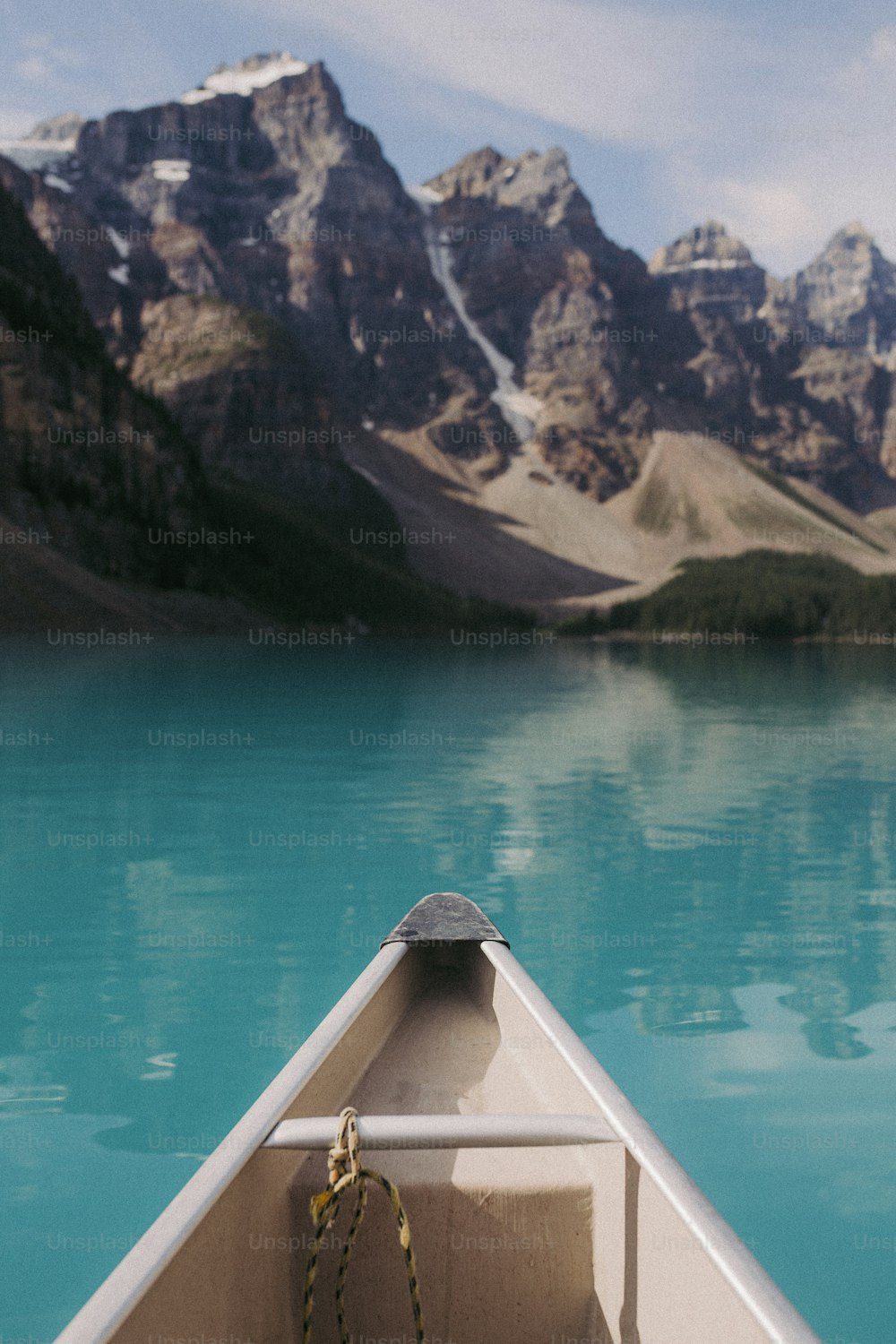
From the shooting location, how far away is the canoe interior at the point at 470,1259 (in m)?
3.60

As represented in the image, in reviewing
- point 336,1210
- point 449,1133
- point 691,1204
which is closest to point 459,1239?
point 449,1133

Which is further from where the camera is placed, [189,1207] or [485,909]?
[485,909]

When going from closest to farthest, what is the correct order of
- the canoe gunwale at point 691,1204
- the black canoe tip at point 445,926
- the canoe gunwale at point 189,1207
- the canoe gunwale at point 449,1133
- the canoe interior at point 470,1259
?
the canoe gunwale at point 189,1207, the canoe gunwale at point 691,1204, the canoe interior at point 470,1259, the canoe gunwale at point 449,1133, the black canoe tip at point 445,926

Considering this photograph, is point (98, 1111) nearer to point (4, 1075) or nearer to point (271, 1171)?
point (4, 1075)

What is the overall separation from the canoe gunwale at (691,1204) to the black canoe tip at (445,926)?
1.58 metres

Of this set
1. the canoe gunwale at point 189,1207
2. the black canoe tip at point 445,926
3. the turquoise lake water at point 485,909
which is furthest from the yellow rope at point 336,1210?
the black canoe tip at point 445,926

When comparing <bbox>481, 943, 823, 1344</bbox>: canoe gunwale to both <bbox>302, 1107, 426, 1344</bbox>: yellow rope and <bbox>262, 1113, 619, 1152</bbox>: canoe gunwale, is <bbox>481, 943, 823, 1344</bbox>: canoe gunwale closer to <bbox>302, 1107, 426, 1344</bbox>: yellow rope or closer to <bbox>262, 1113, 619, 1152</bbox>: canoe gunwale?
<bbox>262, 1113, 619, 1152</bbox>: canoe gunwale

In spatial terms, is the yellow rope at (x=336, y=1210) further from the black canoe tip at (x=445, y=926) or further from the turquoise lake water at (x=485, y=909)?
the black canoe tip at (x=445, y=926)

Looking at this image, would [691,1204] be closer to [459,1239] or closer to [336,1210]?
[459,1239]

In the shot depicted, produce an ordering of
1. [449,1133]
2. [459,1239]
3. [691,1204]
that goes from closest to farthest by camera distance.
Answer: [691,1204] < [449,1133] < [459,1239]

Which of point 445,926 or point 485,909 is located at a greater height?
point 445,926

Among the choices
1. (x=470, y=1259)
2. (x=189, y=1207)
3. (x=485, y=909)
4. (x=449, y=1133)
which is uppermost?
(x=189, y=1207)

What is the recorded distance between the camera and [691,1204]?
378 cm

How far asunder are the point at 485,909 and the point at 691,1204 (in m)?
10.1
